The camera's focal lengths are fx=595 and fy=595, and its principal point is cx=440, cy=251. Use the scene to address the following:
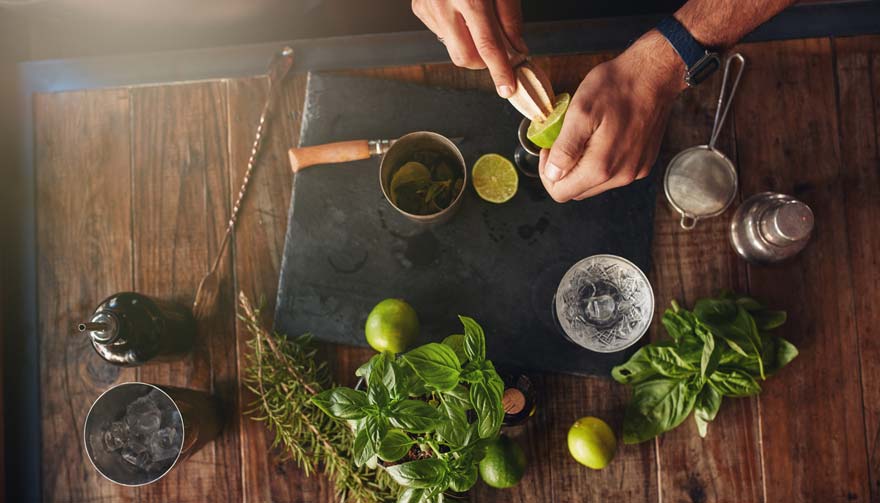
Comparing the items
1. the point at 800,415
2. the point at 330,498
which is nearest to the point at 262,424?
the point at 330,498

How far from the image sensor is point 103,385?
1.39 meters

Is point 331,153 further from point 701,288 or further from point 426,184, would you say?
point 701,288

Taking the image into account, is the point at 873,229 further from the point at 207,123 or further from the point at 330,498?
the point at 207,123

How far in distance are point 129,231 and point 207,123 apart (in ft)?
1.04

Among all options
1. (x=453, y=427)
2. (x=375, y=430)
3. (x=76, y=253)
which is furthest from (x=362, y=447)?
(x=76, y=253)

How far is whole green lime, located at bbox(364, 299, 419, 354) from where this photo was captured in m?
1.20

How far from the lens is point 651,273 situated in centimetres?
136

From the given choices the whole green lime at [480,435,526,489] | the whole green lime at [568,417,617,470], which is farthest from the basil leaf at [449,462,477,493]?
the whole green lime at [568,417,617,470]

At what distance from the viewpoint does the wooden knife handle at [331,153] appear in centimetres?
134

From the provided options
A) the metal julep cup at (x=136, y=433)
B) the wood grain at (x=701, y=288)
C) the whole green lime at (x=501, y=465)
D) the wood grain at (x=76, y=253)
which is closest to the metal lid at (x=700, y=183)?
the wood grain at (x=701, y=288)

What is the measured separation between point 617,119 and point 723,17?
293mm

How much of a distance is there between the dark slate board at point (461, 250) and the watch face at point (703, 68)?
26 cm

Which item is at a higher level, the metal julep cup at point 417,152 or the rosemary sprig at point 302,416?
the metal julep cup at point 417,152

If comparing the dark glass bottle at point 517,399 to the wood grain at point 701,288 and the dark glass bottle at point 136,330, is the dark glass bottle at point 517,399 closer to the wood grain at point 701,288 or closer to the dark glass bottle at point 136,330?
the wood grain at point 701,288
